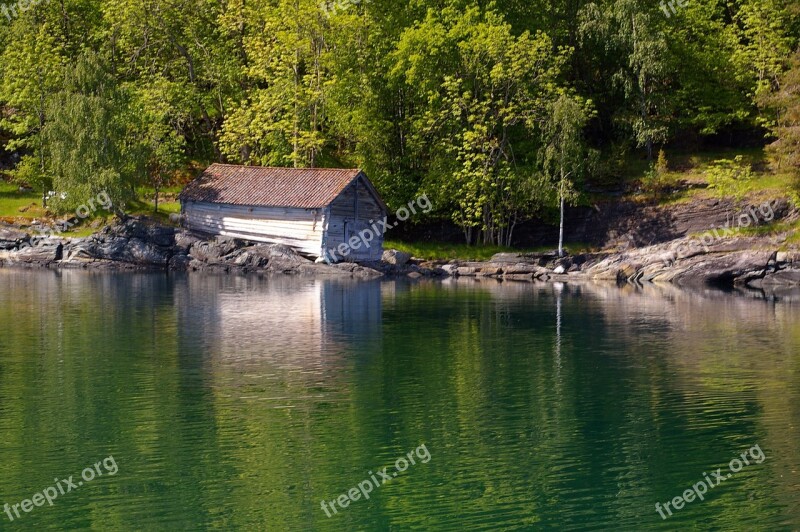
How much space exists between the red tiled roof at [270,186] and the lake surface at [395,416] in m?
18.9

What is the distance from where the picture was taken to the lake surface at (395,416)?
19188 millimetres

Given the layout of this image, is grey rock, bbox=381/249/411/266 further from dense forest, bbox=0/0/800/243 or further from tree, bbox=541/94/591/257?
tree, bbox=541/94/591/257

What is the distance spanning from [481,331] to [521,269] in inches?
995

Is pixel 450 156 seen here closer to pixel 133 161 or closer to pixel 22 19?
pixel 133 161

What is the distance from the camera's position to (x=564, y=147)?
66.8m

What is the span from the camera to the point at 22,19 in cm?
7869

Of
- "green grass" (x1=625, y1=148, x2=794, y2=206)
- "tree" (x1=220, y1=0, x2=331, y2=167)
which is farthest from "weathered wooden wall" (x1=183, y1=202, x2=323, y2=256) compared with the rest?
"green grass" (x1=625, y1=148, x2=794, y2=206)

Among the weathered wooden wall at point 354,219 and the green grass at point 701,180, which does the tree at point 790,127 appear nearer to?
the green grass at point 701,180

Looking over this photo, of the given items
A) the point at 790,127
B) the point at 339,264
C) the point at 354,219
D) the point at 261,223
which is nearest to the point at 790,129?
the point at 790,127

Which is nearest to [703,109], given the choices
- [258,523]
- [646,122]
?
[646,122]

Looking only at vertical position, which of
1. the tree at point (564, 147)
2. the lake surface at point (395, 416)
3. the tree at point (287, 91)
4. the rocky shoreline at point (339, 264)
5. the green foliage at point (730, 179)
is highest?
the tree at point (287, 91)

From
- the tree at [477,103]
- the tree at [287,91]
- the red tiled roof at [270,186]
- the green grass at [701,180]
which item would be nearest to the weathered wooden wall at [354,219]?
the red tiled roof at [270,186]

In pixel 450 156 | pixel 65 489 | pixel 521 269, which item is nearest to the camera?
pixel 65 489

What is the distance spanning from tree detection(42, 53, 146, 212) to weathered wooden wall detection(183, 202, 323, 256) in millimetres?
4806
